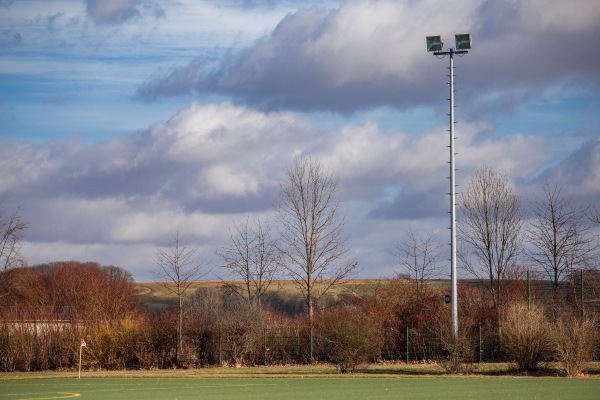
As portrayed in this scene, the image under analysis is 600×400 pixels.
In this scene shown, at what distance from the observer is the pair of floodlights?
4225cm

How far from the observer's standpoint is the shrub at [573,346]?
35375 millimetres

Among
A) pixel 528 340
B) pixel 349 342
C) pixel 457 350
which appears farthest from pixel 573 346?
pixel 349 342

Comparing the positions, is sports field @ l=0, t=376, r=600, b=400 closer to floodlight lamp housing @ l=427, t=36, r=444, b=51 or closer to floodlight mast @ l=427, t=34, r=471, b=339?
floodlight mast @ l=427, t=34, r=471, b=339

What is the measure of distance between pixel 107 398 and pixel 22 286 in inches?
2471

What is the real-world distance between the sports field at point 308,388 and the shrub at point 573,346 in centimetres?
167

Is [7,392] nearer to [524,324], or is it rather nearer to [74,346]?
[74,346]

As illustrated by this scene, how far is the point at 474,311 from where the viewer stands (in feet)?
177

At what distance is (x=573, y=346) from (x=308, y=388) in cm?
1199

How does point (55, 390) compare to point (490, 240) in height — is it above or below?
below

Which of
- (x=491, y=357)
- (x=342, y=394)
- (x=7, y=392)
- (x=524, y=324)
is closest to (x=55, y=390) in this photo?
(x=7, y=392)

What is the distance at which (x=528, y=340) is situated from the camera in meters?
36.8

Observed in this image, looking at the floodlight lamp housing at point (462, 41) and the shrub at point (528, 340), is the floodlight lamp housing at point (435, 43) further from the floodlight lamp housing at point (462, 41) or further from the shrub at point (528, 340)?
the shrub at point (528, 340)

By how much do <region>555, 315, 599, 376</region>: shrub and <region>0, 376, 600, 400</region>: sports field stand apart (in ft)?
5.48

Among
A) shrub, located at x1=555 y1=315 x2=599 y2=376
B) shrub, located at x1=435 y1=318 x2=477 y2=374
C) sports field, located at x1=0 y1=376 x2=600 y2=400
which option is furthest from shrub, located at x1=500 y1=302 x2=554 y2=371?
sports field, located at x1=0 y1=376 x2=600 y2=400
